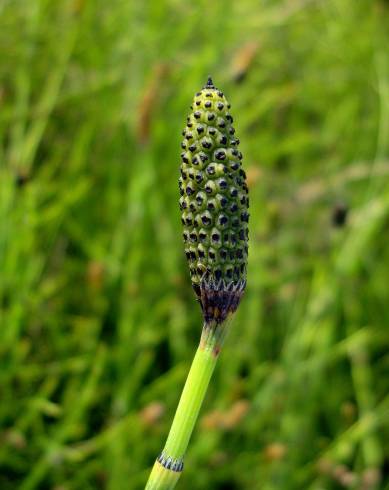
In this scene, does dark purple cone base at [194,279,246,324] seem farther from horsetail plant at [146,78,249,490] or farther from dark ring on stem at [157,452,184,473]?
dark ring on stem at [157,452,184,473]

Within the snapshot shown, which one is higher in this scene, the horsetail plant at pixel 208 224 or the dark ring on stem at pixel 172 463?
the horsetail plant at pixel 208 224

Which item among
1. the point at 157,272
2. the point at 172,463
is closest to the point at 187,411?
the point at 172,463

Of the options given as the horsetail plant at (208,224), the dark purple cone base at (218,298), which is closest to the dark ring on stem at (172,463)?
the horsetail plant at (208,224)

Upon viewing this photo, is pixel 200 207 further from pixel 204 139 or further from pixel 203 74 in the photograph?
pixel 203 74

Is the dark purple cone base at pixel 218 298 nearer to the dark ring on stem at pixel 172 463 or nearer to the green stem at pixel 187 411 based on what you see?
the green stem at pixel 187 411

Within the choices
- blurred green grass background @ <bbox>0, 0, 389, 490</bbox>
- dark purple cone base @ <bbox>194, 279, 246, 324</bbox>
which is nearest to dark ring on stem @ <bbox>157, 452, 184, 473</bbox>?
dark purple cone base @ <bbox>194, 279, 246, 324</bbox>

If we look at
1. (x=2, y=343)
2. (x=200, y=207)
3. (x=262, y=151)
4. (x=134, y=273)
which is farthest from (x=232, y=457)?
(x=200, y=207)
